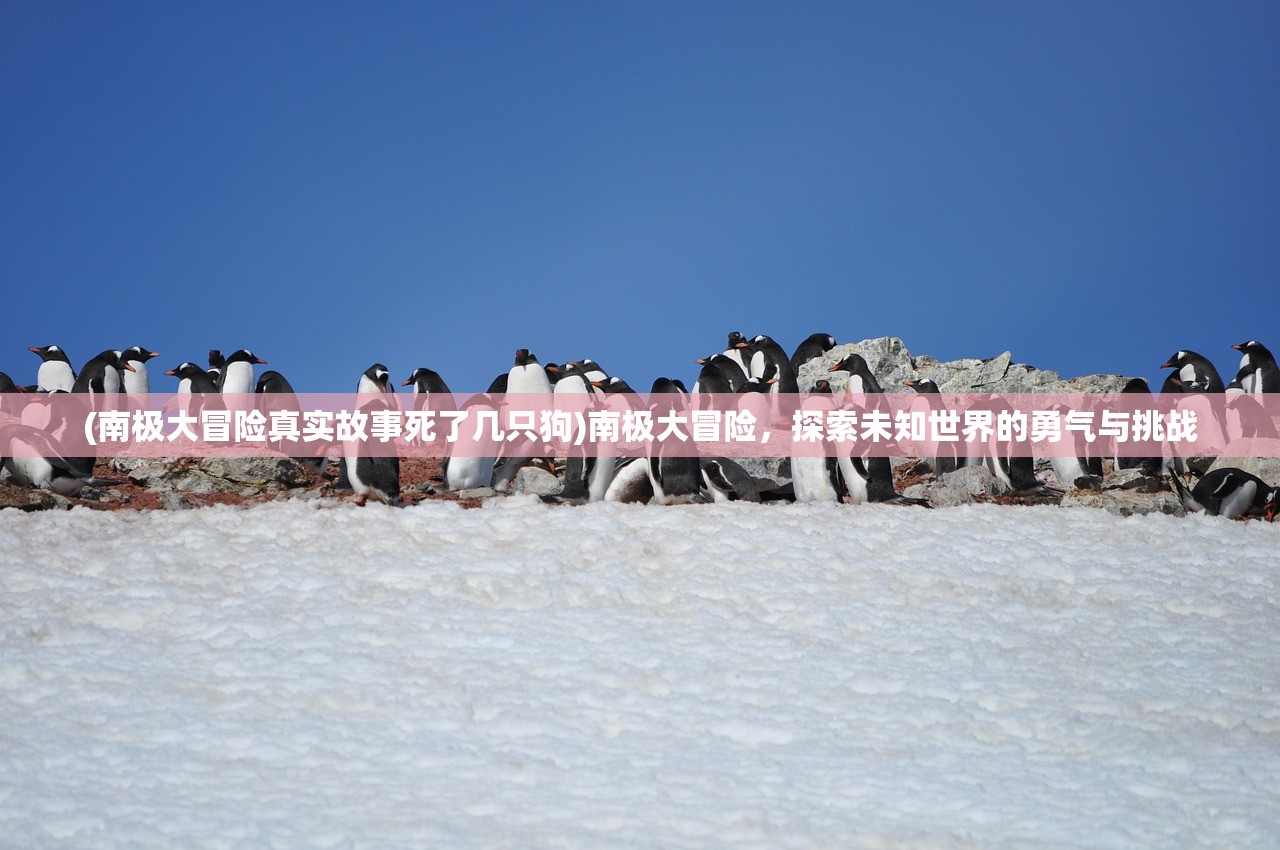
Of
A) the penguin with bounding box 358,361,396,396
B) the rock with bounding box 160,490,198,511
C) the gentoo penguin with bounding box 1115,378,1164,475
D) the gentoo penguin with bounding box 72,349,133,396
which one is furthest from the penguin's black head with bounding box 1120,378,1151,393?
the gentoo penguin with bounding box 72,349,133,396

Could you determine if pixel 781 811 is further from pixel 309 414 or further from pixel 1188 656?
pixel 309 414

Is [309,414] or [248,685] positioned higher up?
[309,414]

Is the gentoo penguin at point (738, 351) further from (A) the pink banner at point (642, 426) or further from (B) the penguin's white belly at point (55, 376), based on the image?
(B) the penguin's white belly at point (55, 376)

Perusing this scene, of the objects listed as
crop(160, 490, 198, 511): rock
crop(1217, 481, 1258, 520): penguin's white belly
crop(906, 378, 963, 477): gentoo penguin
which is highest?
crop(906, 378, 963, 477): gentoo penguin

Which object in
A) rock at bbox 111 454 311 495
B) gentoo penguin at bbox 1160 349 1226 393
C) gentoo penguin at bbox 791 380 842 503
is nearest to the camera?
gentoo penguin at bbox 791 380 842 503

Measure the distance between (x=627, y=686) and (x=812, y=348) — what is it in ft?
60.9

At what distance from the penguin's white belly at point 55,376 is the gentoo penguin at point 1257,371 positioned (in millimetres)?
19112

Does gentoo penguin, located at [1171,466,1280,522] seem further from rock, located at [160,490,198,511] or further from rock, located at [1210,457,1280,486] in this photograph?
rock, located at [160,490,198,511]

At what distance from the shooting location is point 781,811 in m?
3.53

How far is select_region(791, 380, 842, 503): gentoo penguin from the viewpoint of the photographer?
10.6m

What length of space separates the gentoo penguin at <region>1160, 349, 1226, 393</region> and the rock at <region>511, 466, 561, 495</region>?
10.4 m

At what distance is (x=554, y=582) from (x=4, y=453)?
9.01 meters

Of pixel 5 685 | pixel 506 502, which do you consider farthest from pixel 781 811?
pixel 506 502

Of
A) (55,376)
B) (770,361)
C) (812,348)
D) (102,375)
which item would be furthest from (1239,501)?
(55,376)
